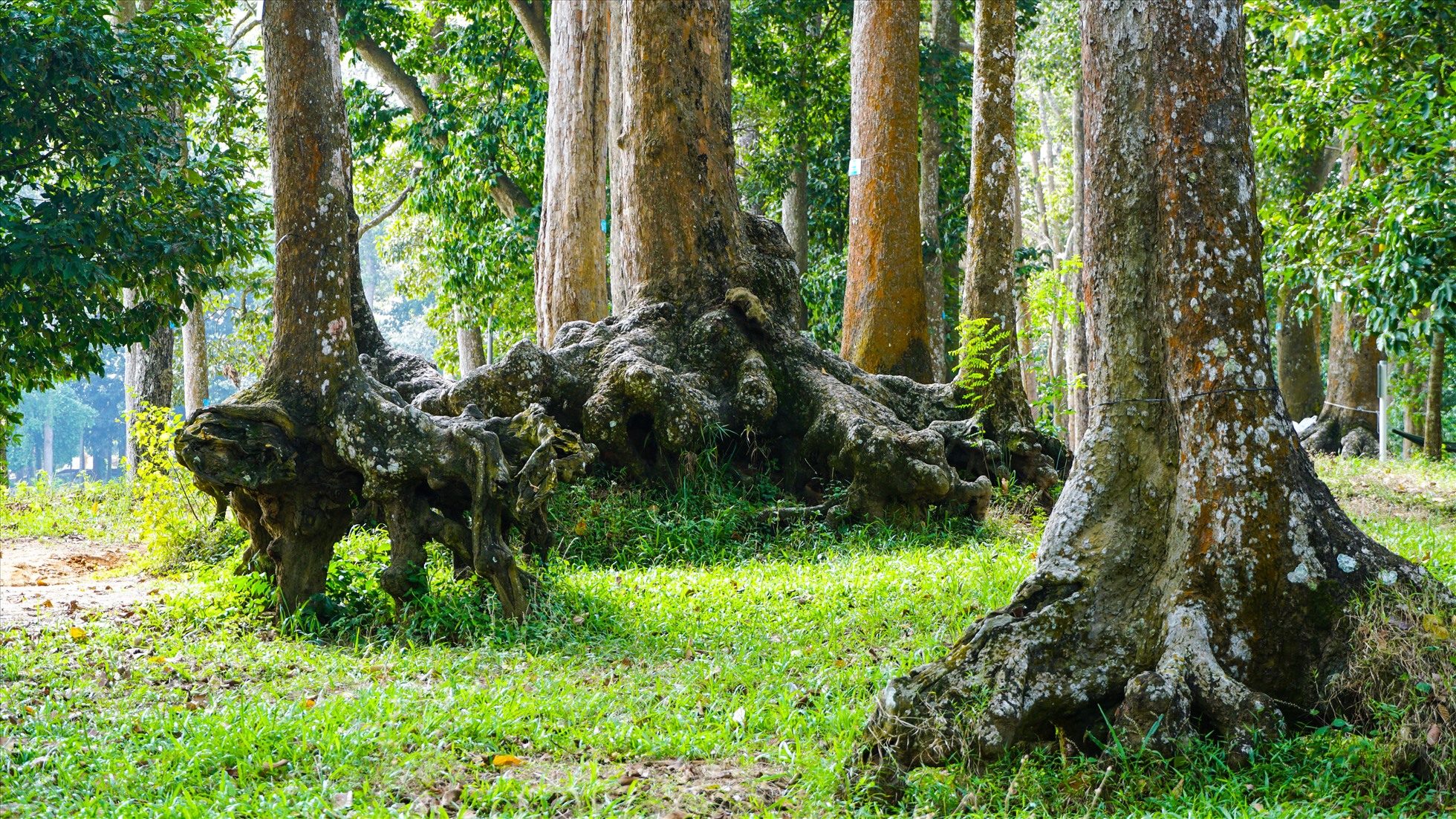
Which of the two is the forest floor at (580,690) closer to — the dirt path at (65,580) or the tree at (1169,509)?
the dirt path at (65,580)

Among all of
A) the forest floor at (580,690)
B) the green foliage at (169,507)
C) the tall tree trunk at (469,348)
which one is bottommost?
the forest floor at (580,690)

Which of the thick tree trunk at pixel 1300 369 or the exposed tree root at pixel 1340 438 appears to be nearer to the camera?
the exposed tree root at pixel 1340 438

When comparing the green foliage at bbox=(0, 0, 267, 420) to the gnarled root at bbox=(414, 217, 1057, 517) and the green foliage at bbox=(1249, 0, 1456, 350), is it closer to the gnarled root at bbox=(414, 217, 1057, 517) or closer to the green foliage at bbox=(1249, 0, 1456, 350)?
the gnarled root at bbox=(414, 217, 1057, 517)

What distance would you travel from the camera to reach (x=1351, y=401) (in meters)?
16.4

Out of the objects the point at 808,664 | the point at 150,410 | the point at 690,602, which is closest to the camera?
the point at 808,664

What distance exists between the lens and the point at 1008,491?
9648mm

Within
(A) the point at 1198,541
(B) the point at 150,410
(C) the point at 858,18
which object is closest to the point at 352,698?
Result: (A) the point at 1198,541

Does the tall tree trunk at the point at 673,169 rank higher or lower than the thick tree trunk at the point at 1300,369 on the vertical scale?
higher

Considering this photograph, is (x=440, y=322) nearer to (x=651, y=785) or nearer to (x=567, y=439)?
(x=567, y=439)

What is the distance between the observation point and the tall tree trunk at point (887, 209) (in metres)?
11.2

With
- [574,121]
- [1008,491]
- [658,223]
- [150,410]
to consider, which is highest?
[574,121]

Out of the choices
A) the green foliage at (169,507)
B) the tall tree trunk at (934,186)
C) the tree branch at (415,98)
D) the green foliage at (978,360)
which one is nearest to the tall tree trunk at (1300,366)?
the tall tree trunk at (934,186)

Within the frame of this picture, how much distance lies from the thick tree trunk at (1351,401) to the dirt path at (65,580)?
15938mm

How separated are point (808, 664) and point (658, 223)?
561cm
